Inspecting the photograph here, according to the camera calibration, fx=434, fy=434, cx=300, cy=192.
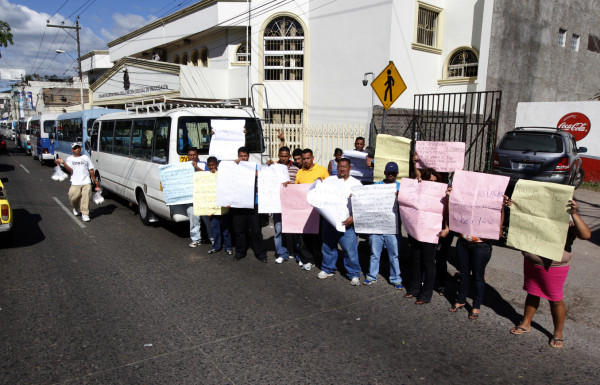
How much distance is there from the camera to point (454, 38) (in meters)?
16.2

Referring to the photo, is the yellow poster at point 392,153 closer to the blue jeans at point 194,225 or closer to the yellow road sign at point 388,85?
the yellow road sign at point 388,85

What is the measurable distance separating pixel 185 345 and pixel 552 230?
12.2 ft

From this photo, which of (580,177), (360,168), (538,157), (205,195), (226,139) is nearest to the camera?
(205,195)

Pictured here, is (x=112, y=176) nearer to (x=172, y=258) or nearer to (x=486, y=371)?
(x=172, y=258)

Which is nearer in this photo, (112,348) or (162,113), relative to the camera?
(112,348)

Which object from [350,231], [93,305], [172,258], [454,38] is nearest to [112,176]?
[172,258]

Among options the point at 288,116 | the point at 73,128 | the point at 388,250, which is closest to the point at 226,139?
the point at 388,250

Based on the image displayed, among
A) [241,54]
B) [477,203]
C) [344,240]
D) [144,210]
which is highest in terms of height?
[241,54]

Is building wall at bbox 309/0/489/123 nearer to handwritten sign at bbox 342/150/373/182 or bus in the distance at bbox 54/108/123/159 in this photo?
handwritten sign at bbox 342/150/373/182

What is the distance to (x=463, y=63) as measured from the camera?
52.9 ft

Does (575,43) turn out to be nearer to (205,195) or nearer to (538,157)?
(538,157)

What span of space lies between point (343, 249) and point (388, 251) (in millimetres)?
Answer: 621

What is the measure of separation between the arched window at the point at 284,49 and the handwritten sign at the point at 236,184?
11990 mm

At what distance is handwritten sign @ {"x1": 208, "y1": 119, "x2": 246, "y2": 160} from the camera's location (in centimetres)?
772
